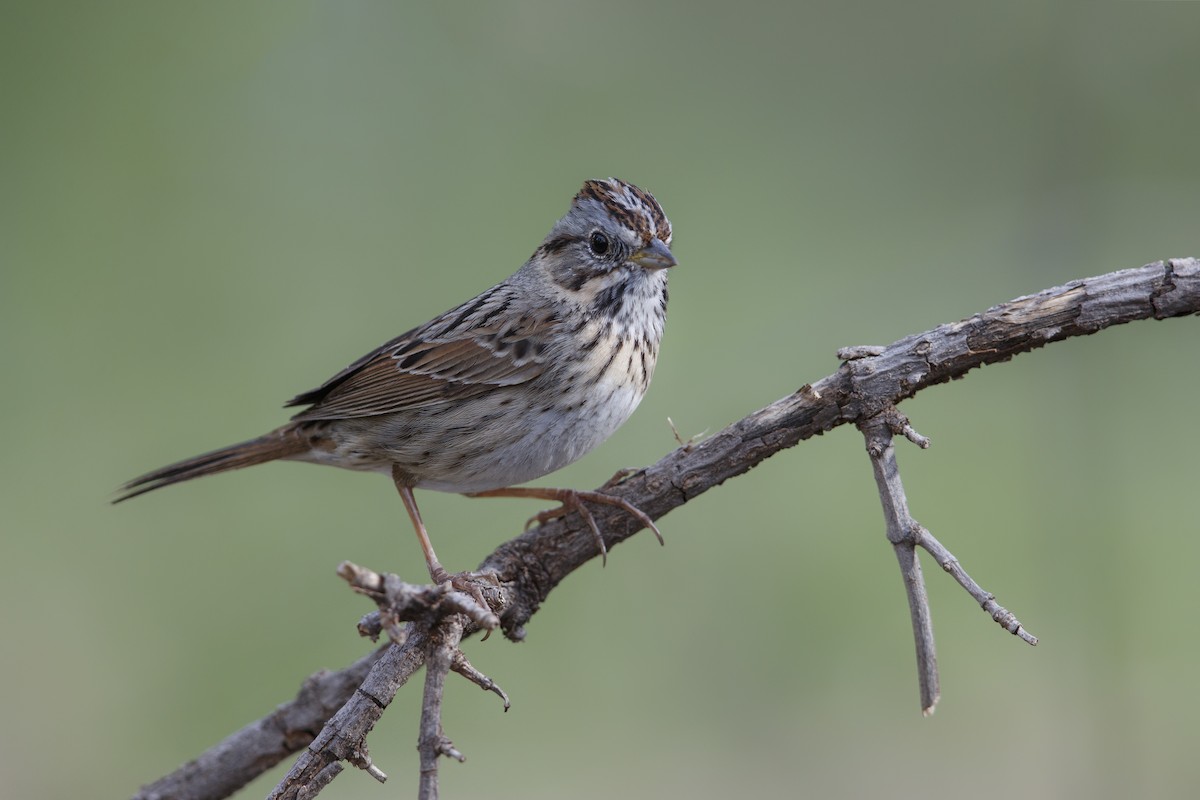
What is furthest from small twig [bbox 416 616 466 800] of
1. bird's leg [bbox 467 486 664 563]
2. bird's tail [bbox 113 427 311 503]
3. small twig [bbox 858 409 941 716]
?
bird's tail [bbox 113 427 311 503]

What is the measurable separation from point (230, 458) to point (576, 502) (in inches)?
58.6

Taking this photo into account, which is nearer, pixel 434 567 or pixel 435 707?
pixel 435 707

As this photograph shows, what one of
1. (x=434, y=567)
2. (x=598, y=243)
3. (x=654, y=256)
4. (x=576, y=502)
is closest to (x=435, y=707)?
(x=576, y=502)

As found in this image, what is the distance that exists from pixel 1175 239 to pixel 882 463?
13.9 feet

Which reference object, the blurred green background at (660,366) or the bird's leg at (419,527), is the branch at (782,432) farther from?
the blurred green background at (660,366)

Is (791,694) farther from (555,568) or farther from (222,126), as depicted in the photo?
(222,126)

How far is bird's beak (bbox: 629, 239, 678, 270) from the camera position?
3477 millimetres

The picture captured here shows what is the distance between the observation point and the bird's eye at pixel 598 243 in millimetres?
3600

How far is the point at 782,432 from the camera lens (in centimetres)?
256

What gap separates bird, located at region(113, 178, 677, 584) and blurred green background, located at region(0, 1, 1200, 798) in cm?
110

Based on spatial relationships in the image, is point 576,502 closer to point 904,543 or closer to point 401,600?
point 904,543

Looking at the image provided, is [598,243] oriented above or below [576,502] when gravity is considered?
above

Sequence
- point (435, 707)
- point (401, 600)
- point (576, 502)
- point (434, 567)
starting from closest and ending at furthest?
point (401, 600) < point (435, 707) < point (576, 502) < point (434, 567)

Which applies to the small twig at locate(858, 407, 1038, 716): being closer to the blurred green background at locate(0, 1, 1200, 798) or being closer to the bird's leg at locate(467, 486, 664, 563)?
the bird's leg at locate(467, 486, 664, 563)
